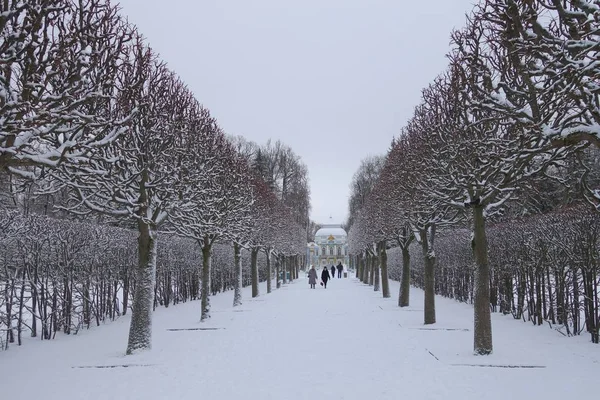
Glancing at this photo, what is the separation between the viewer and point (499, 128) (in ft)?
39.6

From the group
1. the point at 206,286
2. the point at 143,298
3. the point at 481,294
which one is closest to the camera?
the point at 481,294

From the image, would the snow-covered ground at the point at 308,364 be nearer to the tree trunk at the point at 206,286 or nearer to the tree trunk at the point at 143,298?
the tree trunk at the point at 143,298

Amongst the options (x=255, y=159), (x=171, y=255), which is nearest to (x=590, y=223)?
(x=171, y=255)

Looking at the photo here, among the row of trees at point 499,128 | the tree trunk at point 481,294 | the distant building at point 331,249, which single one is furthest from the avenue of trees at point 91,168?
the distant building at point 331,249

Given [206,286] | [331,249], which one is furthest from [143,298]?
[331,249]

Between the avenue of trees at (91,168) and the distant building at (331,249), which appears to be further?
the distant building at (331,249)

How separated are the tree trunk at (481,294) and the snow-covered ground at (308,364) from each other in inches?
12.2

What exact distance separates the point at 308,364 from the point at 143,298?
4.00 metres

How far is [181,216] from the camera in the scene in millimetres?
15039

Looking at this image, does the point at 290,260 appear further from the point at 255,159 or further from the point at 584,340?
the point at 584,340

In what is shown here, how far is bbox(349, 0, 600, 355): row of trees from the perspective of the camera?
19.9 feet

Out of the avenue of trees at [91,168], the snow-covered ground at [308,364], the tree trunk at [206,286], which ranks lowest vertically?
the snow-covered ground at [308,364]

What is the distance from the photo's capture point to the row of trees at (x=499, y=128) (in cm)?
607

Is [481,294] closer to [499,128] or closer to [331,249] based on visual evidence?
[499,128]
